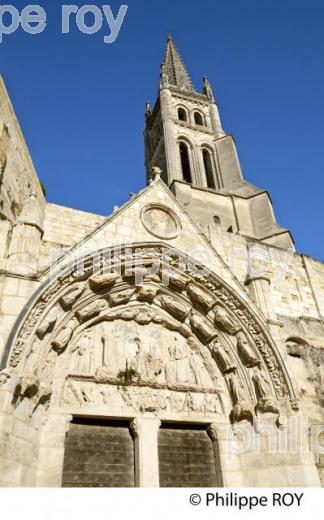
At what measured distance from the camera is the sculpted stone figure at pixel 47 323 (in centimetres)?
563

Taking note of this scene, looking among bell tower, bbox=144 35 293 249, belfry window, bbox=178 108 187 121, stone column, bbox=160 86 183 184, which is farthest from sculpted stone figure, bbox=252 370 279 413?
belfry window, bbox=178 108 187 121

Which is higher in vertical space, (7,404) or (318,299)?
(318,299)

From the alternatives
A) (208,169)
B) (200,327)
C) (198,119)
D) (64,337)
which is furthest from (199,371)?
(198,119)

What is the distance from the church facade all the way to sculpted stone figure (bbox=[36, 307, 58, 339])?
0.07 ft

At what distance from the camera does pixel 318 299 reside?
9.58 m

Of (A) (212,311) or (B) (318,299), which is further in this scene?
(B) (318,299)

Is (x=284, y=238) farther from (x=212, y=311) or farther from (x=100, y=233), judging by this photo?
(x=100, y=233)

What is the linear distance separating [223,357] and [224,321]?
66 cm

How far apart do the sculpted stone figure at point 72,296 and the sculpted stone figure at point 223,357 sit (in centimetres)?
275

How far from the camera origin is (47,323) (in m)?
5.75

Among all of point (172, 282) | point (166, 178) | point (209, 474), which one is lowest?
point (209, 474)

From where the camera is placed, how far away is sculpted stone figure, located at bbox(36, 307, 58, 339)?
563 centimetres

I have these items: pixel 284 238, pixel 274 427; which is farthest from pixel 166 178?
pixel 274 427

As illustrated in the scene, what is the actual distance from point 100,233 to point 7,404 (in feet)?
10.6
